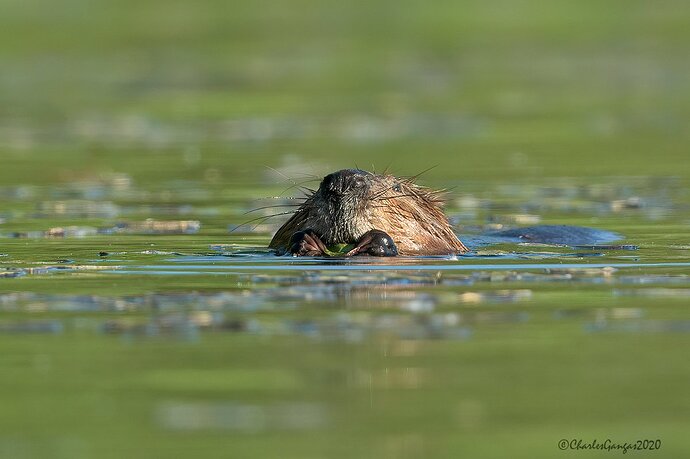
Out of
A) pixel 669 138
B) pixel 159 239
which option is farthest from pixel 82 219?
pixel 669 138

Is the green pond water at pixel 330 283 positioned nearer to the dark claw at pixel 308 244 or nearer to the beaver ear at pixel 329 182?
the dark claw at pixel 308 244

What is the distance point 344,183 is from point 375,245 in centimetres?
46

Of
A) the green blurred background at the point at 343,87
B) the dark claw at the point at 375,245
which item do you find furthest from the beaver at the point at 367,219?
the green blurred background at the point at 343,87

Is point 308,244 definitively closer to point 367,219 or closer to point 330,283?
point 367,219

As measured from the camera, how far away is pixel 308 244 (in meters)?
10.8

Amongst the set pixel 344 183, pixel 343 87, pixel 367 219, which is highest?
pixel 343 87

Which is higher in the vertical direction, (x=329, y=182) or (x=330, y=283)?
(x=329, y=182)

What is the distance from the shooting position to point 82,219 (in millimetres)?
14844

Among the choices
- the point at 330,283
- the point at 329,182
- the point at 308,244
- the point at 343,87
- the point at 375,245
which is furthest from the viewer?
the point at 343,87

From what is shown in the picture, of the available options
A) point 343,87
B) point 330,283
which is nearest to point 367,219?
point 330,283

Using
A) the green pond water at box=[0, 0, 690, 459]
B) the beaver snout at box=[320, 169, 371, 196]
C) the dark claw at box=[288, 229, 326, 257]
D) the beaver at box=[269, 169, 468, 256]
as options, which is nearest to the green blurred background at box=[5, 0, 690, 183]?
the green pond water at box=[0, 0, 690, 459]

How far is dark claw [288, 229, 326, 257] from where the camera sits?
10.8 meters

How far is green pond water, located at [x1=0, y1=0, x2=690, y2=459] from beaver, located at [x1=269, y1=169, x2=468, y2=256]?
22 cm

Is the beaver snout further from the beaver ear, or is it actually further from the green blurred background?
the green blurred background
